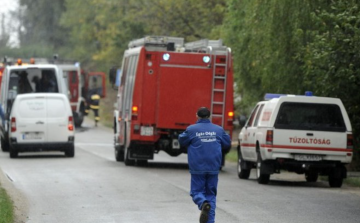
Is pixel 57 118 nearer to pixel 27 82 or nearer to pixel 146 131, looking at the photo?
pixel 146 131

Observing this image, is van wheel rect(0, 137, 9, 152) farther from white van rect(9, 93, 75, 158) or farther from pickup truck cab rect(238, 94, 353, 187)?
pickup truck cab rect(238, 94, 353, 187)

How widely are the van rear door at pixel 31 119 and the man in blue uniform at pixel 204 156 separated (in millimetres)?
16203

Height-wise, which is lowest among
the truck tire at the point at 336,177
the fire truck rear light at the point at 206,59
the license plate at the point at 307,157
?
the truck tire at the point at 336,177

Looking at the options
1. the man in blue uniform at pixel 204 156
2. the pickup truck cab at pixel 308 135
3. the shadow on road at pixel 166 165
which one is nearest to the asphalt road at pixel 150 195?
the shadow on road at pixel 166 165

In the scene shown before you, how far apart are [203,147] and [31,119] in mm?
16618

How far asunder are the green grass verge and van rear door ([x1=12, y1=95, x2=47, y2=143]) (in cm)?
1182

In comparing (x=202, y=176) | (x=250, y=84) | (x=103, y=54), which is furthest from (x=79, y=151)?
(x=103, y=54)

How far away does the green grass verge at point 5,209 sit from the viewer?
44.8 feet

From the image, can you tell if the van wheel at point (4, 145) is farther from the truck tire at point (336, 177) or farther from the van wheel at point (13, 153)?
the truck tire at point (336, 177)

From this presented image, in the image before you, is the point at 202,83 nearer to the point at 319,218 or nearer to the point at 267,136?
the point at 267,136

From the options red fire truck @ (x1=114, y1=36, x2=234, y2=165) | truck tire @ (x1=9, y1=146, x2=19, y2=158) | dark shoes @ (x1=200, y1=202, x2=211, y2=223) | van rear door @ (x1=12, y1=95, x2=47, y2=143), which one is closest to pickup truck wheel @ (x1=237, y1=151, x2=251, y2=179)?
red fire truck @ (x1=114, y1=36, x2=234, y2=165)

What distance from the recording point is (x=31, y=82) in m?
35.1

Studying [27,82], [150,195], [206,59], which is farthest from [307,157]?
[27,82]

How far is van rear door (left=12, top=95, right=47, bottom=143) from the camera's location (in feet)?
95.1
